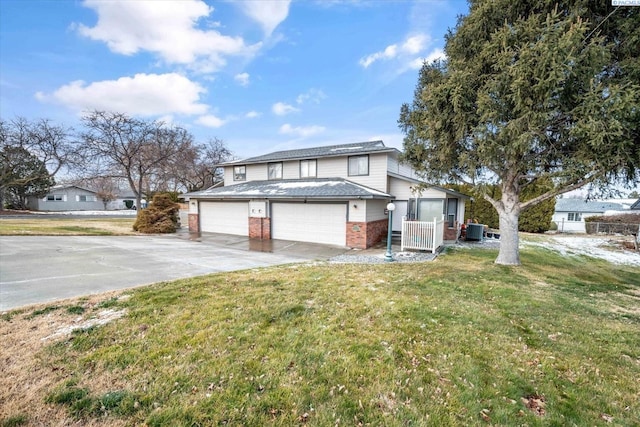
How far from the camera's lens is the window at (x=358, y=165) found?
1451 centimetres

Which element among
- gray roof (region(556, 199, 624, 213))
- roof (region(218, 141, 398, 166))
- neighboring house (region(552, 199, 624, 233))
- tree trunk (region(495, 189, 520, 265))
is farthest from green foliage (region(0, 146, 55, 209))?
gray roof (region(556, 199, 624, 213))

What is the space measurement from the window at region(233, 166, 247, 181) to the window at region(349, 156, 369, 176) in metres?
7.81

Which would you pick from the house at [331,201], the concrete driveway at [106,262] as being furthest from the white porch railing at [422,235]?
the concrete driveway at [106,262]

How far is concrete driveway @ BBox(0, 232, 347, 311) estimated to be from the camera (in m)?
5.71

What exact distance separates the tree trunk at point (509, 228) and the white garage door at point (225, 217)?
12.2 m

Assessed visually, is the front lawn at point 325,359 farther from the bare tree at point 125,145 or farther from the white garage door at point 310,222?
the bare tree at point 125,145

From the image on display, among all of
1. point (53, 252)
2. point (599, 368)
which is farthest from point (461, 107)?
point (53, 252)

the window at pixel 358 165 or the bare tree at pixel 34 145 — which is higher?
the bare tree at pixel 34 145

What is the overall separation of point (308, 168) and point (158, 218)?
999 cm

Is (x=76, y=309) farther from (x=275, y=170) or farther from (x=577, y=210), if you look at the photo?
(x=577, y=210)

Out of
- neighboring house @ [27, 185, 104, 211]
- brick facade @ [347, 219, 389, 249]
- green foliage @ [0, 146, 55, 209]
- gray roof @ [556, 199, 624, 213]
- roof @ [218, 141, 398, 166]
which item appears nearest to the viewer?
brick facade @ [347, 219, 389, 249]

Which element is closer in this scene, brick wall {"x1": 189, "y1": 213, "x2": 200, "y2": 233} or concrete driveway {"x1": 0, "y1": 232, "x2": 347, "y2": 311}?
concrete driveway {"x1": 0, "y1": 232, "x2": 347, "y2": 311}

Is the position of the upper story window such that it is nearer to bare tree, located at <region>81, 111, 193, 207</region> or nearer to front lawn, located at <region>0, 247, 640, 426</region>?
front lawn, located at <region>0, 247, 640, 426</region>

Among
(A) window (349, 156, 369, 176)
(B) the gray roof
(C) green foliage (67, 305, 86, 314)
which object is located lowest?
(C) green foliage (67, 305, 86, 314)
